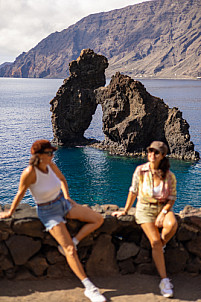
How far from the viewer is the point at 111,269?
8.05 metres

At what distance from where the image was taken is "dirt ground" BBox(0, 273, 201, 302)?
708 cm

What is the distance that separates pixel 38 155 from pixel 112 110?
177 ft

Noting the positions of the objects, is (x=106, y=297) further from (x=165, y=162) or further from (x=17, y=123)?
(x=17, y=123)

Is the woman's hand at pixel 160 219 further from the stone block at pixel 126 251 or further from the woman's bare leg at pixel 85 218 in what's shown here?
the woman's bare leg at pixel 85 218

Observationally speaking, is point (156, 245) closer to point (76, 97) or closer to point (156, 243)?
point (156, 243)

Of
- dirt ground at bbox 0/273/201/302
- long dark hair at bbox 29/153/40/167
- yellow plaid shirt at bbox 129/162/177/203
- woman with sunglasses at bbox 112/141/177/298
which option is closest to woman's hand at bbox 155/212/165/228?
woman with sunglasses at bbox 112/141/177/298

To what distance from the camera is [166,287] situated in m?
7.34

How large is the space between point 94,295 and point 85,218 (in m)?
1.65

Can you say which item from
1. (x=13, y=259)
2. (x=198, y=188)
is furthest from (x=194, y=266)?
(x=198, y=188)

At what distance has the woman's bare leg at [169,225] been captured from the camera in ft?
24.2

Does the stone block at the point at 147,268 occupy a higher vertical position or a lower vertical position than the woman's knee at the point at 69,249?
lower

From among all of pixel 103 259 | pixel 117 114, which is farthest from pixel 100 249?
pixel 117 114

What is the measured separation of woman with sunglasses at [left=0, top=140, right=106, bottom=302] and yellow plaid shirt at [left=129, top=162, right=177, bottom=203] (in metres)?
1.40

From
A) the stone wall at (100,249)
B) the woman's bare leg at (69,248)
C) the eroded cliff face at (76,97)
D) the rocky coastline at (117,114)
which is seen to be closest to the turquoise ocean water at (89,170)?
the rocky coastline at (117,114)
